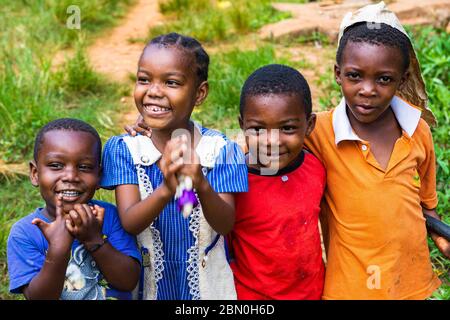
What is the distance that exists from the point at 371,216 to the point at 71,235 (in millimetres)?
1117

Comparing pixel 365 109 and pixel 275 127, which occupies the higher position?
pixel 365 109

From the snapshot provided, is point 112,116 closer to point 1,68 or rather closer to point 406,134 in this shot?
point 1,68

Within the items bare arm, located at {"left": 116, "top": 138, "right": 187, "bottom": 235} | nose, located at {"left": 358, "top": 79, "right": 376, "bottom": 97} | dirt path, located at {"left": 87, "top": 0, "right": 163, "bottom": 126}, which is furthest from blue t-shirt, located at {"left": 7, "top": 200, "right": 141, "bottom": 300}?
dirt path, located at {"left": 87, "top": 0, "right": 163, "bottom": 126}

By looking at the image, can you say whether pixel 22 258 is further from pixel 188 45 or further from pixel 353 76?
pixel 353 76

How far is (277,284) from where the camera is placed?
7.90 ft

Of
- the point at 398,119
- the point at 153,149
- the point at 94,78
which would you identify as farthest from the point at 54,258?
the point at 94,78

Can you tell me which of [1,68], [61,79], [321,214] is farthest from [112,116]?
[321,214]

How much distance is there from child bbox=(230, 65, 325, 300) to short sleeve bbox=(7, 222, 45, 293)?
2.36 ft

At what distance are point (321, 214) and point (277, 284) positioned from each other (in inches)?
15.5

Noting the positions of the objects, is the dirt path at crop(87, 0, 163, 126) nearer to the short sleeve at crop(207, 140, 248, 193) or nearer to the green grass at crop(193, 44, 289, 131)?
the green grass at crop(193, 44, 289, 131)

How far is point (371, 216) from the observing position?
2.49 meters

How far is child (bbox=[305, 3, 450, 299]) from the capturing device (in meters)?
2.47

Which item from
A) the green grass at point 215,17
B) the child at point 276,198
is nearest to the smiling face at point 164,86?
the child at point 276,198

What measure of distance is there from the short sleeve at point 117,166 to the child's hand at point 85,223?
0.16 m
